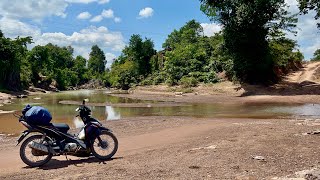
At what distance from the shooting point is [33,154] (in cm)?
859

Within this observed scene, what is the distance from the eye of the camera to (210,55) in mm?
55750

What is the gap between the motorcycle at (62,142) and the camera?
8508 millimetres

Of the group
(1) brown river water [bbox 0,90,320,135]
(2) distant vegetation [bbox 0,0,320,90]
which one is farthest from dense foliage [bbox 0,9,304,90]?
(1) brown river water [bbox 0,90,320,135]

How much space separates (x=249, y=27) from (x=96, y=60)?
125246 mm

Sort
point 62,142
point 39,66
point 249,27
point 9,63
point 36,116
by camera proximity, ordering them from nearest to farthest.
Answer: point 36,116 < point 62,142 < point 249,27 < point 9,63 < point 39,66

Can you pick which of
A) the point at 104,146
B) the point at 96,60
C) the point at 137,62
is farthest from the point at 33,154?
the point at 96,60

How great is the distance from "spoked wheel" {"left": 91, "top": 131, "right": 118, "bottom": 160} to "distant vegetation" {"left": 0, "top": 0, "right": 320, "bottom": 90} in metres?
27.9

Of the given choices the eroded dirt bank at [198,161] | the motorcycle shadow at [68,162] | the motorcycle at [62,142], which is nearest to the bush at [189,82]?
the eroded dirt bank at [198,161]

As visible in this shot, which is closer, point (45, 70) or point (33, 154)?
point (33, 154)

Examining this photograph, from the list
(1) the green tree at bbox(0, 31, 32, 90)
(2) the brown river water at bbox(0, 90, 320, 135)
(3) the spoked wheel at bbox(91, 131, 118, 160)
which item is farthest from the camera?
(1) the green tree at bbox(0, 31, 32, 90)

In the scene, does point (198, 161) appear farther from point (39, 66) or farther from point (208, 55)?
point (39, 66)

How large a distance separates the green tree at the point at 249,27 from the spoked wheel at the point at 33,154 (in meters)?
29.1

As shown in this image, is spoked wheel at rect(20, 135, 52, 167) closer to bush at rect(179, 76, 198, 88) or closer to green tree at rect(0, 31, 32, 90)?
bush at rect(179, 76, 198, 88)

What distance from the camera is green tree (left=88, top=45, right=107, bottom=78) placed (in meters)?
154
